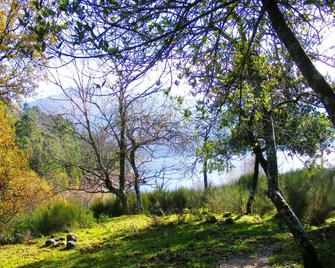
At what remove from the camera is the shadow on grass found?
700 centimetres

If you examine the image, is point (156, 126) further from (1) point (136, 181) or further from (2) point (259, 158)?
(2) point (259, 158)

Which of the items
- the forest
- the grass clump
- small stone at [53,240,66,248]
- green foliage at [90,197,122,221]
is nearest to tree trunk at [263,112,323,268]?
the forest

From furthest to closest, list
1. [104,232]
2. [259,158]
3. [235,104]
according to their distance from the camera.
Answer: [104,232]
[259,158]
[235,104]

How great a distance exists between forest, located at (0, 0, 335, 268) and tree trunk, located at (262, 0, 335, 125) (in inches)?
0.4

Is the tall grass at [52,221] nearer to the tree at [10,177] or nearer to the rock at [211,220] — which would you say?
the tree at [10,177]

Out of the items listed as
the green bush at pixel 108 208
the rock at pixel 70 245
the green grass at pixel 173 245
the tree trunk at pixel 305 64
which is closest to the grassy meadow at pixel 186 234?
the green grass at pixel 173 245

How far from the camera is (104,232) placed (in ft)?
37.9

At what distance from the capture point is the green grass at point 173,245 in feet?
22.4

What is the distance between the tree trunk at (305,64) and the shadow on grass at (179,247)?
3.34 m

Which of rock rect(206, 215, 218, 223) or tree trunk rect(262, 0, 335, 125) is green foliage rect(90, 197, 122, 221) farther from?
tree trunk rect(262, 0, 335, 125)

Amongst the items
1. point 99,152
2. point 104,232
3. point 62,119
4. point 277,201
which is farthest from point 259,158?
point 62,119

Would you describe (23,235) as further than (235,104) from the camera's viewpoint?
Yes

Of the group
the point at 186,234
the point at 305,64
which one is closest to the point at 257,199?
the point at 186,234

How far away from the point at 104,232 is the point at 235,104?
23.1 feet
